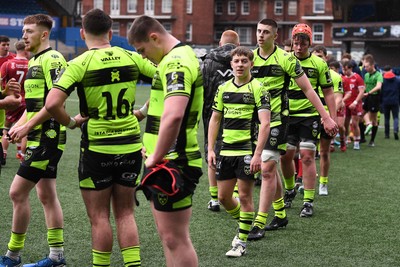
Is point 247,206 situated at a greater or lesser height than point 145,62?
lesser

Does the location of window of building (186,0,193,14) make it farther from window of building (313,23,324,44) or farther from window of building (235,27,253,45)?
window of building (313,23,324,44)

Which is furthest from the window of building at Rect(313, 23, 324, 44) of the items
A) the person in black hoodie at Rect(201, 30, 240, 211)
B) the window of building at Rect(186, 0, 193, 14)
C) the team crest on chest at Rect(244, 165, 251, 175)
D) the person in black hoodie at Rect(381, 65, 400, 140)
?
the team crest on chest at Rect(244, 165, 251, 175)

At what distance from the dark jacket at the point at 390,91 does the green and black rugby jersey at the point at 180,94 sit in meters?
16.5

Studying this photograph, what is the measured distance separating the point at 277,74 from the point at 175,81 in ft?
11.2

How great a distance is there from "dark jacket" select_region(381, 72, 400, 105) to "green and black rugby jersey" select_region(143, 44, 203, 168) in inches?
648

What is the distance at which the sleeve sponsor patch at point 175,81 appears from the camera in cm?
475

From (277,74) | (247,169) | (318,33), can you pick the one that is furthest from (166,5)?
(247,169)

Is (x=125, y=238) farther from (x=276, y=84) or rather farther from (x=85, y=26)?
(x=276, y=84)

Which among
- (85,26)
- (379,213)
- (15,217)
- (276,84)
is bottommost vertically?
(379,213)

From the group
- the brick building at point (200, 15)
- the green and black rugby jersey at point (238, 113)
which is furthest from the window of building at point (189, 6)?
the green and black rugby jersey at point (238, 113)

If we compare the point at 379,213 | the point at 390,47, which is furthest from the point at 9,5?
the point at 379,213

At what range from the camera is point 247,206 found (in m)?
7.37

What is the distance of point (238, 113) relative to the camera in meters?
7.54

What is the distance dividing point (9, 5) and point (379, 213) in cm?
5327
